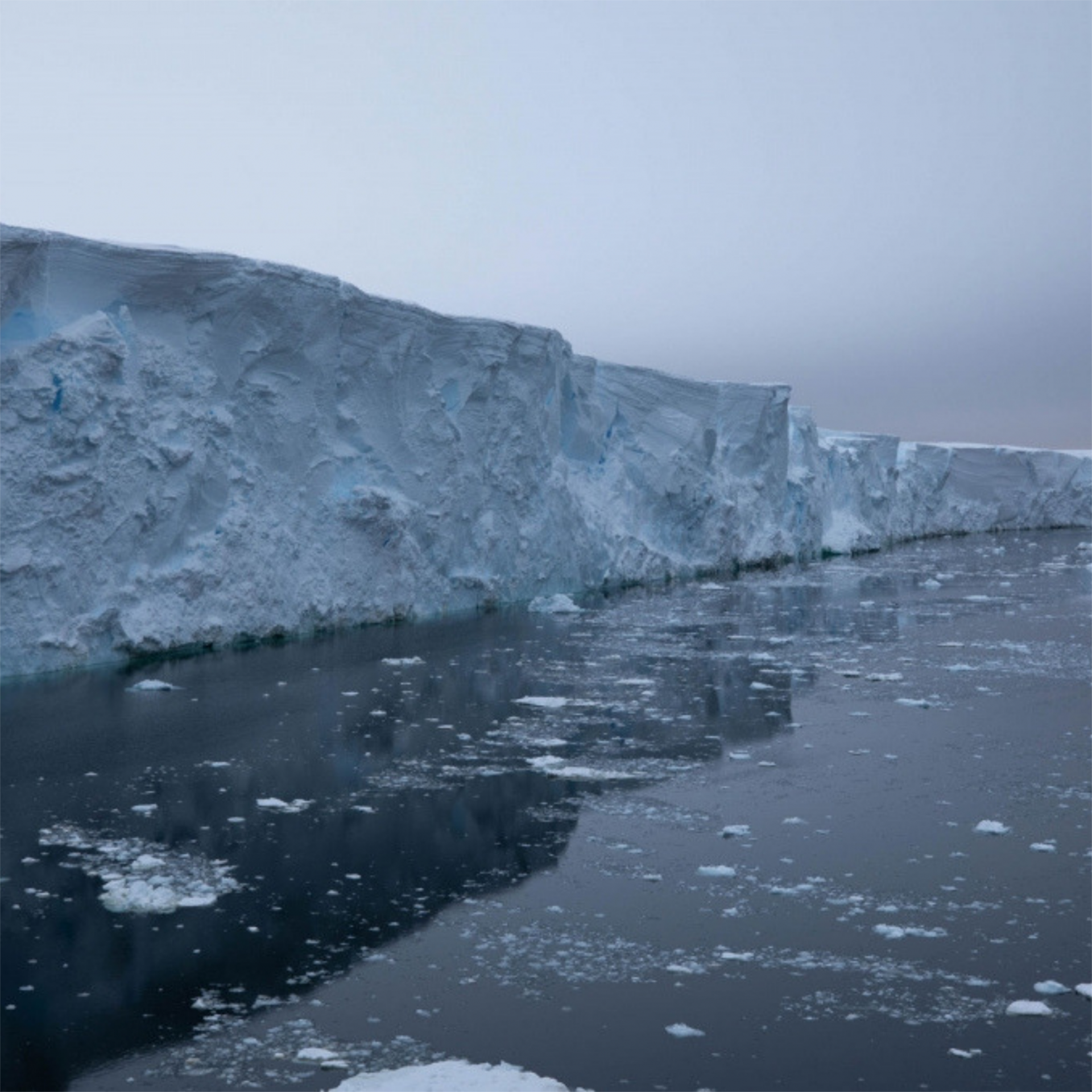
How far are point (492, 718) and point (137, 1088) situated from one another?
4748mm

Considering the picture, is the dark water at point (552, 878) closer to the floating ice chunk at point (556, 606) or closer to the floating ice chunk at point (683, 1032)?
the floating ice chunk at point (683, 1032)

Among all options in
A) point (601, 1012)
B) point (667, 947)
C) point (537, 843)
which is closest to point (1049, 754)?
point (537, 843)

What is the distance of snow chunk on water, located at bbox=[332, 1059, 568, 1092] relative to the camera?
274 cm

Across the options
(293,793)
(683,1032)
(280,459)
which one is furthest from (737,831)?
(280,459)

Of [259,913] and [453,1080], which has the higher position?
[453,1080]

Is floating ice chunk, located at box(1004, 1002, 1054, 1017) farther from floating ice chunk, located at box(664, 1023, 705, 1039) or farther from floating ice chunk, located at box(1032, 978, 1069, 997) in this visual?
floating ice chunk, located at box(664, 1023, 705, 1039)

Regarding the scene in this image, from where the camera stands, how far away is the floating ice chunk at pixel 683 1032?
3105mm

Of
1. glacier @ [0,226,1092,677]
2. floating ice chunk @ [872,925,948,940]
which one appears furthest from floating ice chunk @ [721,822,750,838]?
glacier @ [0,226,1092,677]

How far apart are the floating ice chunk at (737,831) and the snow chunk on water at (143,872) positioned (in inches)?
78.5

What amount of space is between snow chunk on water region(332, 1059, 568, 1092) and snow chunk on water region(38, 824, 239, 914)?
60.2 inches

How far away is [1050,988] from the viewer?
3350mm

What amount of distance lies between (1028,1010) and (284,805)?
3.37 m

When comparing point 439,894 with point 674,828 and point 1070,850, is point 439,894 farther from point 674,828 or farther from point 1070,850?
point 1070,850

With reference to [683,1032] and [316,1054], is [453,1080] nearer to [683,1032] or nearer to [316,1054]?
[316,1054]
